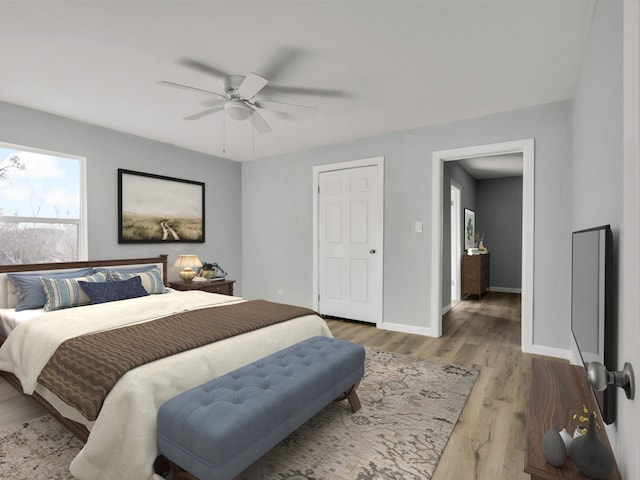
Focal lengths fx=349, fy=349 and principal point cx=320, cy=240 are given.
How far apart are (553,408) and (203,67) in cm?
302

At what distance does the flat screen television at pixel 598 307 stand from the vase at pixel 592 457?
0.22 meters

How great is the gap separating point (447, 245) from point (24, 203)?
17.1 feet

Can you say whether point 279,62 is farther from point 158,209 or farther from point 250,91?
point 158,209

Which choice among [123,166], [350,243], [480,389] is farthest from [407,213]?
[123,166]

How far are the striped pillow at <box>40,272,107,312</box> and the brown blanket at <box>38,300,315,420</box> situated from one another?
115 centimetres

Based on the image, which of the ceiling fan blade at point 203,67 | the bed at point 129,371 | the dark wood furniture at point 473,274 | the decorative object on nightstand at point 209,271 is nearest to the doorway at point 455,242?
the dark wood furniture at point 473,274

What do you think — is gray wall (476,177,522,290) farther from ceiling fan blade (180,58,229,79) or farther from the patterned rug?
ceiling fan blade (180,58,229,79)

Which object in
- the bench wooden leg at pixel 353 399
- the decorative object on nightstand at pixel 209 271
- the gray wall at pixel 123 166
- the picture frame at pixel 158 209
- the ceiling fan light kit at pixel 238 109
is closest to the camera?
the bench wooden leg at pixel 353 399

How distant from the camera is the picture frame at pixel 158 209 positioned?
426cm

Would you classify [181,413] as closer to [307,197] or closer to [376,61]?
[376,61]

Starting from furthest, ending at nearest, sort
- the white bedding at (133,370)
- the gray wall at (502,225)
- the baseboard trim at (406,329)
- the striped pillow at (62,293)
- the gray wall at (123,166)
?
the gray wall at (502,225)
the baseboard trim at (406,329)
the gray wall at (123,166)
the striped pillow at (62,293)
the white bedding at (133,370)

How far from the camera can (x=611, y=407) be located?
4.05 ft

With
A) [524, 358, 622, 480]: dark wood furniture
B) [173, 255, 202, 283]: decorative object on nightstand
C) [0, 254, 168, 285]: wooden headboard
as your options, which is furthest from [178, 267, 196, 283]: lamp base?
[524, 358, 622, 480]: dark wood furniture

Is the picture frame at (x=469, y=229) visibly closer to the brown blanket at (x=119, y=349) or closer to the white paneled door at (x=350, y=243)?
the white paneled door at (x=350, y=243)
